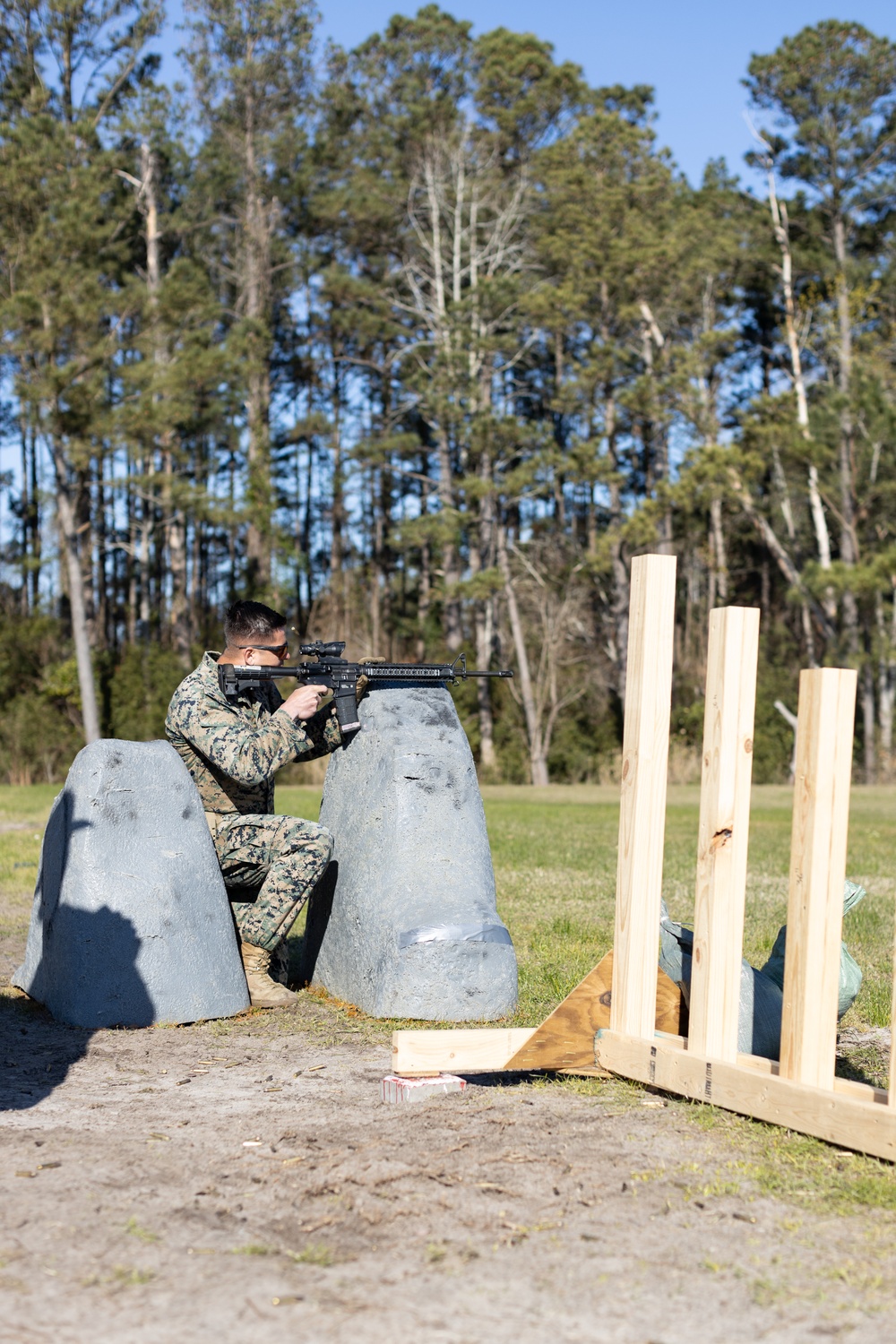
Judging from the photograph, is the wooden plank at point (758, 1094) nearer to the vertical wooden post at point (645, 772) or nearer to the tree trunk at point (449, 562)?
the vertical wooden post at point (645, 772)

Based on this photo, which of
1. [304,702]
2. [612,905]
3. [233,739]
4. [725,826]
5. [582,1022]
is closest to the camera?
[725,826]

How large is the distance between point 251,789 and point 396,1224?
3.25 m

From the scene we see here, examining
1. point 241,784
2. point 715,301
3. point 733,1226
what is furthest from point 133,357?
point 733,1226

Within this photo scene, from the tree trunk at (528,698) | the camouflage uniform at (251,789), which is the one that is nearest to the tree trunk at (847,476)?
the tree trunk at (528,698)

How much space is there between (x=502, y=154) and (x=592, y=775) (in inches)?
708

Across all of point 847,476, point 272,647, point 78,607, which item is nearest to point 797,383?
point 847,476

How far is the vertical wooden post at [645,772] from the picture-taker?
14.7 ft

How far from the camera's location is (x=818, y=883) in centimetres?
397

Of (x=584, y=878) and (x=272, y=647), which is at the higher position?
(x=272, y=647)

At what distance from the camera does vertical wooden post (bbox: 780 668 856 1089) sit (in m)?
3.97

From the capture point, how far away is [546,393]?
132 ft

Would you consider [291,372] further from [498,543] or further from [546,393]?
[498,543]

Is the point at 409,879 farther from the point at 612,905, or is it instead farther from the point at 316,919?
the point at 612,905

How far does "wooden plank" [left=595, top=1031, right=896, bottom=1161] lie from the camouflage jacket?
83.6 inches
